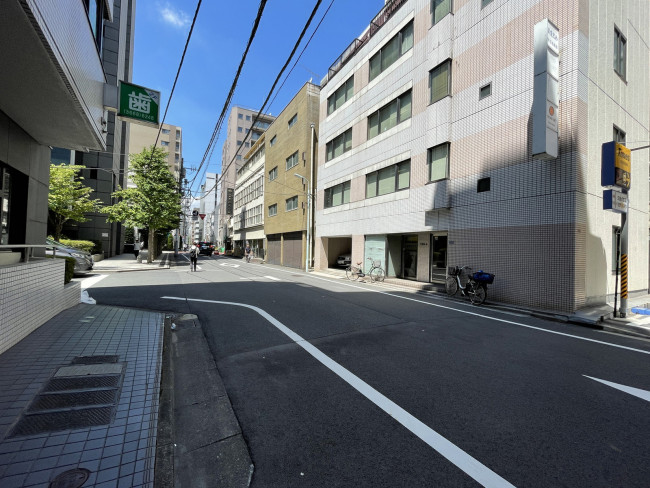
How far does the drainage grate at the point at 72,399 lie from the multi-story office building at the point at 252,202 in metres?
34.7

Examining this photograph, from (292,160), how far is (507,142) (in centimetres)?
2057

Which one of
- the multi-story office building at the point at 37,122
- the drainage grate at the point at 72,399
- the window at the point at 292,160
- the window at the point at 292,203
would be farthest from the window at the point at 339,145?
the drainage grate at the point at 72,399

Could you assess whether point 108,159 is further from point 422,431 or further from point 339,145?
point 422,431

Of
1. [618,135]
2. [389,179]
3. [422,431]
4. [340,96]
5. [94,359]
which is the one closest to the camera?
[422,431]

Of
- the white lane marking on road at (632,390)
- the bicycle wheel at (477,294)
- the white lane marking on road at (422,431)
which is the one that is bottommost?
the white lane marking on road at (422,431)

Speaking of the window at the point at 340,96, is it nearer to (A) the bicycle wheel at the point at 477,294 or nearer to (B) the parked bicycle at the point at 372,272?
→ (B) the parked bicycle at the point at 372,272

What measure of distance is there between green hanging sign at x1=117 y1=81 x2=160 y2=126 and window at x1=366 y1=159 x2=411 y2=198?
36.7ft

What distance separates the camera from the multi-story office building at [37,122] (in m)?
3.90

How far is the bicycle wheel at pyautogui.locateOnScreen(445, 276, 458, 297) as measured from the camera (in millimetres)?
11516

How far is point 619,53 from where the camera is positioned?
11164 millimetres

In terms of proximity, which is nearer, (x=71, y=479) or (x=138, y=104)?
(x=71, y=479)

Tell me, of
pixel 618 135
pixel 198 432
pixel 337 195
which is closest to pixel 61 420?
pixel 198 432

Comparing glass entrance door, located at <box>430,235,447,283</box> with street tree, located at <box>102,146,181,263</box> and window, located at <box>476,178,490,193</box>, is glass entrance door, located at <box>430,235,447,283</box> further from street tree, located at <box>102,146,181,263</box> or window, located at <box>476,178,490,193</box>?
street tree, located at <box>102,146,181,263</box>

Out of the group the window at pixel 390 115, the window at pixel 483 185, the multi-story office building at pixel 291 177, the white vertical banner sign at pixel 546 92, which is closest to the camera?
the white vertical banner sign at pixel 546 92
